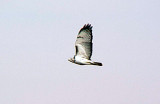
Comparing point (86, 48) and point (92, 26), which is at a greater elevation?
point (92, 26)

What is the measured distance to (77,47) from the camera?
13562 mm

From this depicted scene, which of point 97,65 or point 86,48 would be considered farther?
point 86,48

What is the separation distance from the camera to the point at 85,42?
13203mm

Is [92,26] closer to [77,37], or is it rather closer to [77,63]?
[77,37]

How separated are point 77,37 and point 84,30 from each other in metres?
0.68

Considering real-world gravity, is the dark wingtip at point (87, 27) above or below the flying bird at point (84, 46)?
above

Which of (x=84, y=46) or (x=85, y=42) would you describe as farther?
(x=84, y=46)

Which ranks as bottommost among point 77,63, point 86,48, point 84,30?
point 77,63

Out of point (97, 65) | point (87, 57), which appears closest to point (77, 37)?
→ point (87, 57)

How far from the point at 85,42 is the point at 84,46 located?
0.29 m

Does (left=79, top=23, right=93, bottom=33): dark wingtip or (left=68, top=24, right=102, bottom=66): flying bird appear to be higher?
(left=79, top=23, right=93, bottom=33): dark wingtip

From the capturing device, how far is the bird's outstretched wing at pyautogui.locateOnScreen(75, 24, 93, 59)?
1316 centimetres

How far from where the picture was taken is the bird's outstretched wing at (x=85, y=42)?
43.2ft

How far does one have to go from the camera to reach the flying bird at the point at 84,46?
13.1 meters
